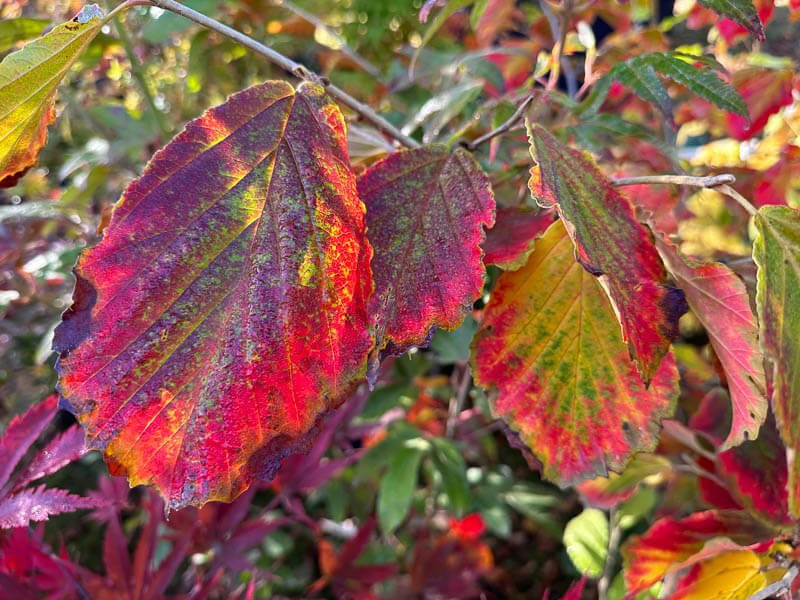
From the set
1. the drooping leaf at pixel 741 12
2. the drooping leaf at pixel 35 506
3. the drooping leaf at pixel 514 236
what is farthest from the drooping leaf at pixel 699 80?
the drooping leaf at pixel 35 506

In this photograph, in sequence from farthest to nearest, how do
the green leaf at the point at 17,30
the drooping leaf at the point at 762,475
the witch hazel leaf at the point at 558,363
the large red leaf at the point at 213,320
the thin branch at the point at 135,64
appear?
the thin branch at the point at 135,64
the green leaf at the point at 17,30
the drooping leaf at the point at 762,475
the witch hazel leaf at the point at 558,363
the large red leaf at the point at 213,320

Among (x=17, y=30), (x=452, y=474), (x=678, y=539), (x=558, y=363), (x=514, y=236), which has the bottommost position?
(x=452, y=474)

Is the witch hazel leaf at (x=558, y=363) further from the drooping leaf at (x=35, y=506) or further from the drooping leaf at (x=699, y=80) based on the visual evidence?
the drooping leaf at (x=35, y=506)

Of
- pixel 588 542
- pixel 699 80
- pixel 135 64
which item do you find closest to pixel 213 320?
pixel 699 80

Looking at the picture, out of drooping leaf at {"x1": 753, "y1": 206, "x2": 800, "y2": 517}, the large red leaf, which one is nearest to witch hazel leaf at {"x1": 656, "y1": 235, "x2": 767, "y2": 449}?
drooping leaf at {"x1": 753, "y1": 206, "x2": 800, "y2": 517}

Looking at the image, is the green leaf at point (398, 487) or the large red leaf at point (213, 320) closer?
the large red leaf at point (213, 320)

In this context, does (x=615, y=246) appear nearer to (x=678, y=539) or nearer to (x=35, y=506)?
(x=678, y=539)
